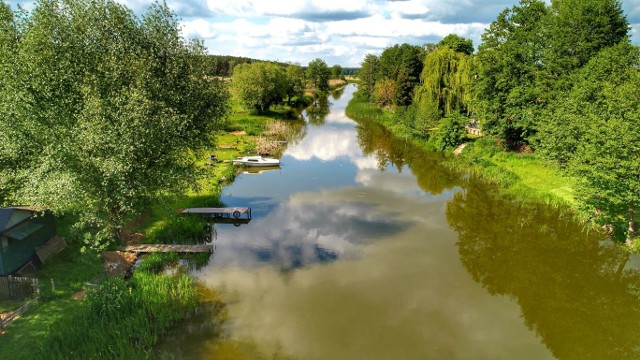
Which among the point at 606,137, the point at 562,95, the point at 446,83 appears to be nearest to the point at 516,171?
the point at 562,95

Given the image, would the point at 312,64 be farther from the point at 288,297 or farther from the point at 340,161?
the point at 288,297

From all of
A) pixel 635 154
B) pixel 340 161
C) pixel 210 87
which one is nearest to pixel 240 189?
pixel 210 87

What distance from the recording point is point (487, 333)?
18.0m

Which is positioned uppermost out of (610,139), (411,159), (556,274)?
(610,139)

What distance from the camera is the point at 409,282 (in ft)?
72.7

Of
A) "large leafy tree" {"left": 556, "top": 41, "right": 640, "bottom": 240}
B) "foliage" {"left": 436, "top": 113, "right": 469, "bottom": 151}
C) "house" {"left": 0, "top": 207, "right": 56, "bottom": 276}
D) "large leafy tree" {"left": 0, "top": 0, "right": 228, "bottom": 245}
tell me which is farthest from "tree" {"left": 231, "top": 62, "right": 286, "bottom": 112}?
"house" {"left": 0, "top": 207, "right": 56, "bottom": 276}

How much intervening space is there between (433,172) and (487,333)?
28.6 metres

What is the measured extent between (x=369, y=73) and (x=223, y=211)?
3509 inches

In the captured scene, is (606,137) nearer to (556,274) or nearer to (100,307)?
(556,274)

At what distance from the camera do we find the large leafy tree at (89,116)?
19922 mm

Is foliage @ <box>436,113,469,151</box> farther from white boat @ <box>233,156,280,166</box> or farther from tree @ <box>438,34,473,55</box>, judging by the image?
tree @ <box>438,34,473,55</box>

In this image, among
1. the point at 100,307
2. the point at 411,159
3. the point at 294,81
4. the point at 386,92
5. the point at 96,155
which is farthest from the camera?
the point at 294,81

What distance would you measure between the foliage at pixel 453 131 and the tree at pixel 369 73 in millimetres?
56846

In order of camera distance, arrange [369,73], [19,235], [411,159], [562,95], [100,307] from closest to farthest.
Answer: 1. [100,307]
2. [19,235]
3. [562,95]
4. [411,159]
5. [369,73]
